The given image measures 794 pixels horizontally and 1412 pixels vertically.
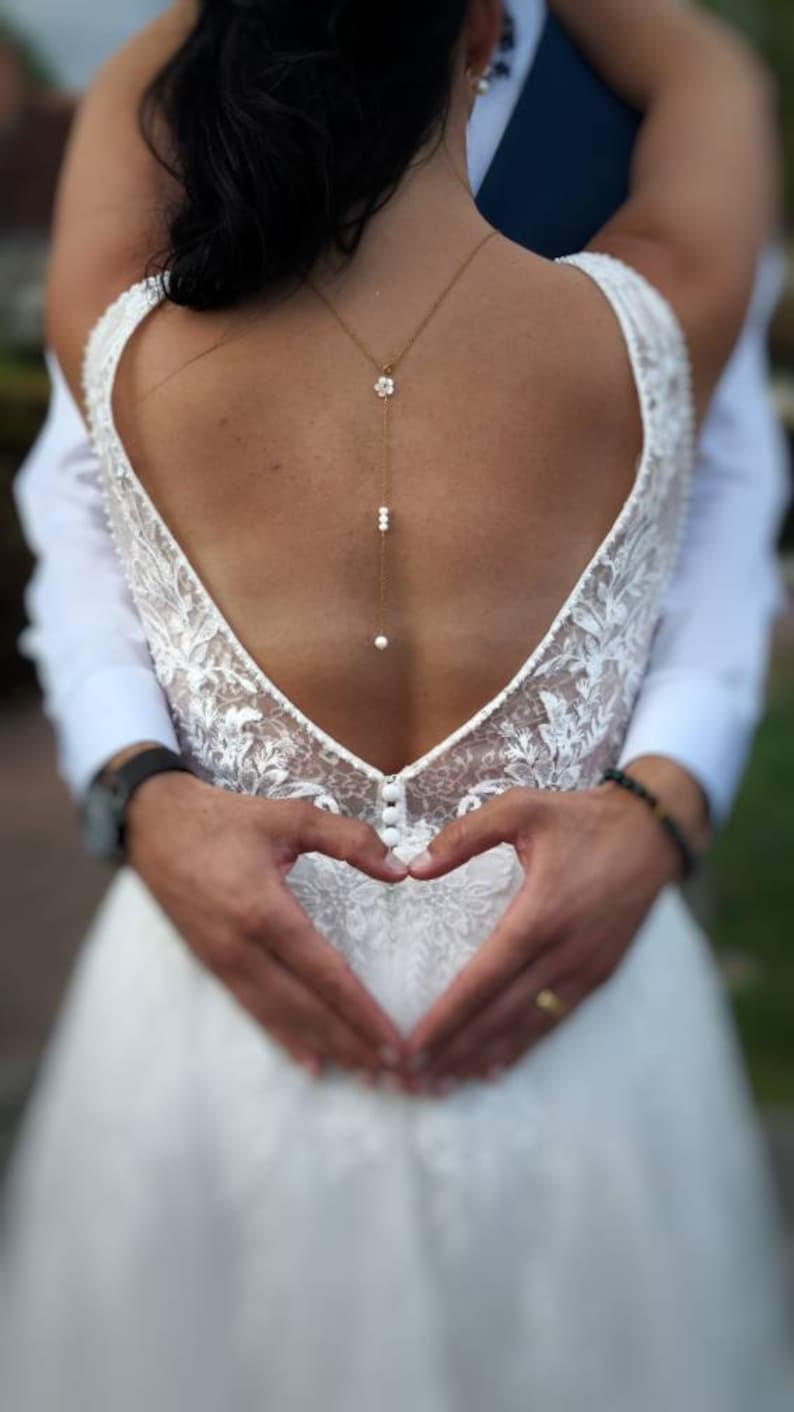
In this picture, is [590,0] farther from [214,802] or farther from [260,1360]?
[260,1360]

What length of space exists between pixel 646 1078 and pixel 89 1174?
0.24 m

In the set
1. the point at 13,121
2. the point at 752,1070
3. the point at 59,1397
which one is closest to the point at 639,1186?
the point at 59,1397

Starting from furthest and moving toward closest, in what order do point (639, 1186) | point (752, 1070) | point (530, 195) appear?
point (752, 1070)
point (639, 1186)
point (530, 195)

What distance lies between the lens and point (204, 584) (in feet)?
1.94

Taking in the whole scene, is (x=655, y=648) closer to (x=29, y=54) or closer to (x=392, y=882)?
(x=392, y=882)

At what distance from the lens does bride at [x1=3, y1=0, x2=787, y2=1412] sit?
55 centimetres

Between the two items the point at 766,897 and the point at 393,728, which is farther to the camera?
the point at 766,897

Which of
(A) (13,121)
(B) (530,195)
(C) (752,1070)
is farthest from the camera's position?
(C) (752,1070)

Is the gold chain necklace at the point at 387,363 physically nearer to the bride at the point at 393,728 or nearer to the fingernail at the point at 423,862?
the bride at the point at 393,728

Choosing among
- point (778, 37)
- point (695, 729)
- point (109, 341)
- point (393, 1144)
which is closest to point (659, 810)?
point (695, 729)

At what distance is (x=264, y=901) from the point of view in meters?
0.58

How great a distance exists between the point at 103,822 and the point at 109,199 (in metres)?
0.24

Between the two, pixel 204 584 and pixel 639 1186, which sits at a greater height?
pixel 204 584

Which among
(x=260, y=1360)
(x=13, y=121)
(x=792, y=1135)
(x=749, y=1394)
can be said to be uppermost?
(x=13, y=121)
